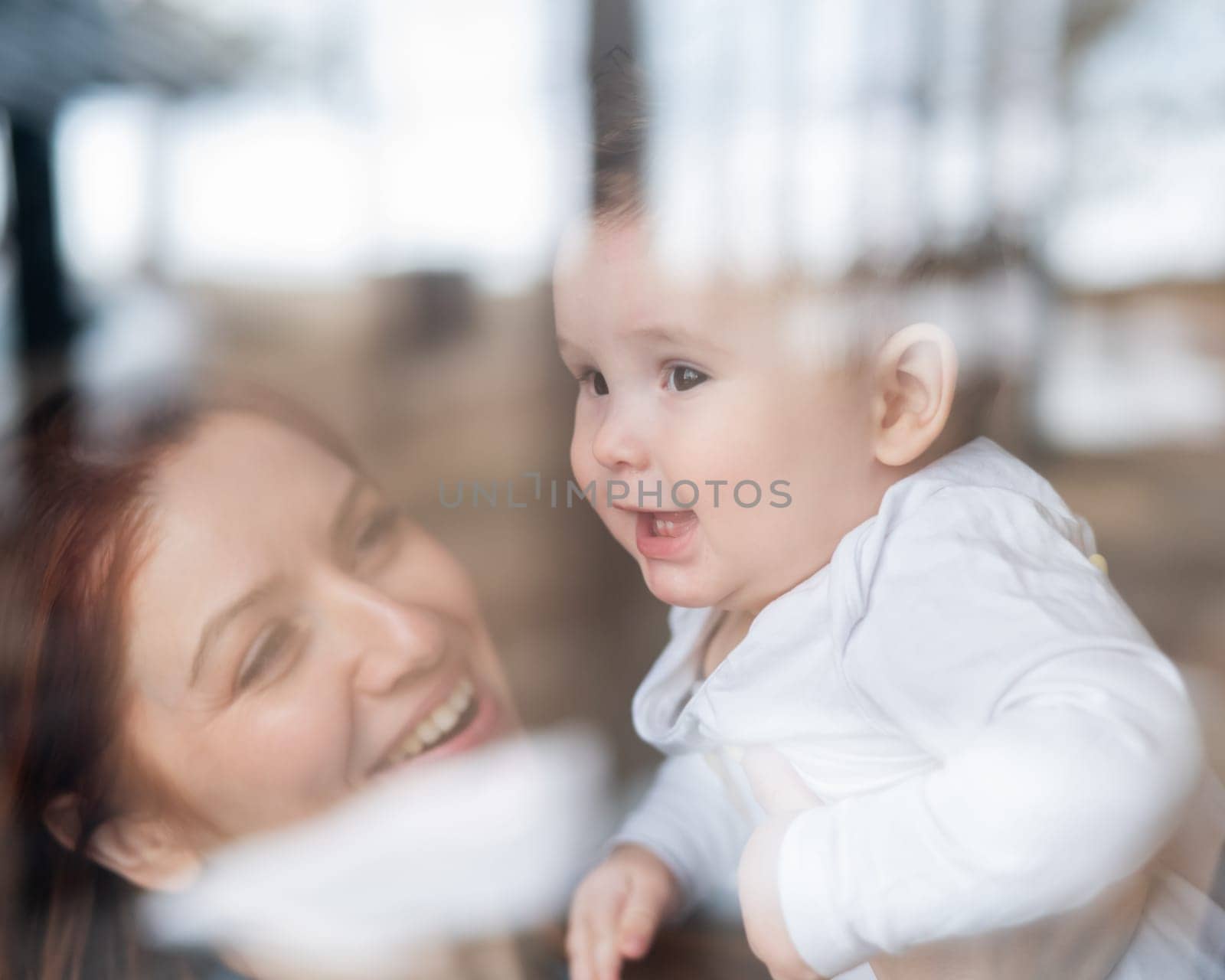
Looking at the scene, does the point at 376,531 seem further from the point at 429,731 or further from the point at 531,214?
the point at 531,214

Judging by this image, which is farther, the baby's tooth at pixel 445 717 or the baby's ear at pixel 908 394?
the baby's tooth at pixel 445 717

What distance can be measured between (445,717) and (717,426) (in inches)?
13.2

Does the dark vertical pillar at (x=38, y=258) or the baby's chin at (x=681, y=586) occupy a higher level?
the dark vertical pillar at (x=38, y=258)

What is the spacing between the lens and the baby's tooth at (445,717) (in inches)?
31.6

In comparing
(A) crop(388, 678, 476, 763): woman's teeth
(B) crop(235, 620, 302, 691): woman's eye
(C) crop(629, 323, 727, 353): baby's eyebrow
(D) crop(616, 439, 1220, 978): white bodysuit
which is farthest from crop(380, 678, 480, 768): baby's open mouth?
(C) crop(629, 323, 727, 353): baby's eyebrow

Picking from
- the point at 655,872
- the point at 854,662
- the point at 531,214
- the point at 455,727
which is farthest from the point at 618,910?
the point at 531,214

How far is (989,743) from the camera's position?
22.7 inches

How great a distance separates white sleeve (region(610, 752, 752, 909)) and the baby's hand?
1 cm

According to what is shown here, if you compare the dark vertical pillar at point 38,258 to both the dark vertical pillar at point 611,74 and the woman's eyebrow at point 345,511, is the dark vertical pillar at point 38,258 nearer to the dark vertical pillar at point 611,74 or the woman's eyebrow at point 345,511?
the woman's eyebrow at point 345,511

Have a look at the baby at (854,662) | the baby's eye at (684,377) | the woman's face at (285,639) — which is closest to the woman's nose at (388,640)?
the woman's face at (285,639)

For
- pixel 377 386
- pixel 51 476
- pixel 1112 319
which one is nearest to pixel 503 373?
pixel 377 386

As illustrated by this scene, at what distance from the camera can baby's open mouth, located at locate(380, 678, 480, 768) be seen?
79 centimetres

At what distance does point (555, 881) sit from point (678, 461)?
38 centimetres

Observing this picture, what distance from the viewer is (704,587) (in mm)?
710
